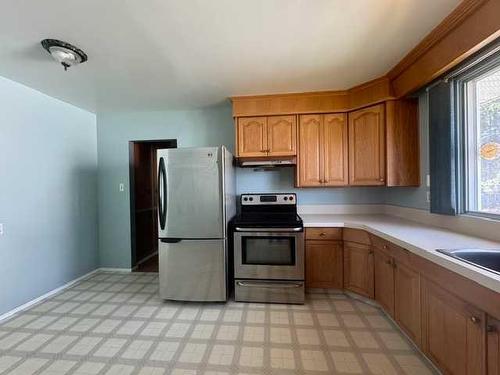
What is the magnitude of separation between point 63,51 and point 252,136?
193 centimetres

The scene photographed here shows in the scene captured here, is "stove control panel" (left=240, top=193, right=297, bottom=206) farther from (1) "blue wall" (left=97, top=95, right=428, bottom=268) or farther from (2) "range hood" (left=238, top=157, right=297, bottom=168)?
(2) "range hood" (left=238, top=157, right=297, bottom=168)

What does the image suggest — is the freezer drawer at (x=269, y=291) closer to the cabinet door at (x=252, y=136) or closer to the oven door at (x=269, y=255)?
the oven door at (x=269, y=255)

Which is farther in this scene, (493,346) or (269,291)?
(269,291)

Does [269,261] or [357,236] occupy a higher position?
[357,236]

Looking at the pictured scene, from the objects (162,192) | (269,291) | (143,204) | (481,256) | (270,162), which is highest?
(270,162)

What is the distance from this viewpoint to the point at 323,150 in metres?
3.06

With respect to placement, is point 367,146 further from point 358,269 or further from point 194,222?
point 194,222

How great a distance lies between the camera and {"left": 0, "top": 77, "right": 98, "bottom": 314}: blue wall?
2518mm

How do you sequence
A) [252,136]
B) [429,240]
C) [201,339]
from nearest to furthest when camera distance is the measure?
[429,240] → [201,339] → [252,136]

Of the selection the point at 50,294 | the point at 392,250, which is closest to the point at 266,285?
the point at 392,250

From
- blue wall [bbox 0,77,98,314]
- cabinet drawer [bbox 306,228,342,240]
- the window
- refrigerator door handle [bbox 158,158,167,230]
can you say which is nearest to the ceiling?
blue wall [bbox 0,77,98,314]

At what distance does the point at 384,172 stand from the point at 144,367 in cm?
278

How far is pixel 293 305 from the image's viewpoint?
2623mm

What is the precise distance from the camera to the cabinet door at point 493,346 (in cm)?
112
